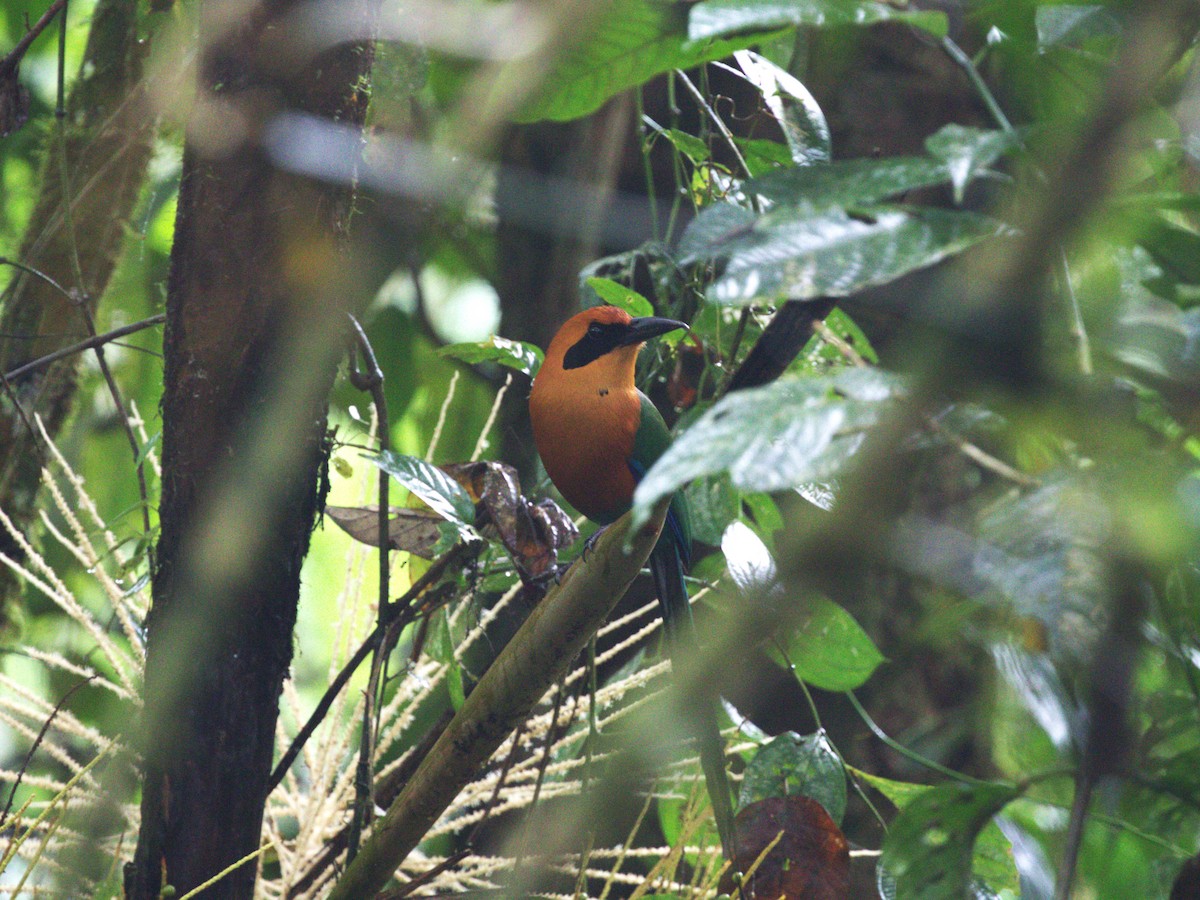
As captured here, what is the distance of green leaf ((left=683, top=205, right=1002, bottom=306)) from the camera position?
537mm

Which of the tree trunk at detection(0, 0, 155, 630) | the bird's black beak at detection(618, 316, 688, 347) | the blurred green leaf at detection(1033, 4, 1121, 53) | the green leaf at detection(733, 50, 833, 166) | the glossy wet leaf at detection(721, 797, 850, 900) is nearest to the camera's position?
the blurred green leaf at detection(1033, 4, 1121, 53)

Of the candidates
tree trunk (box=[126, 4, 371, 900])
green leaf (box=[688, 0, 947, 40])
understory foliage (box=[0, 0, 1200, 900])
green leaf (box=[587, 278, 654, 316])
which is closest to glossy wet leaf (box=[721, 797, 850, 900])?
understory foliage (box=[0, 0, 1200, 900])

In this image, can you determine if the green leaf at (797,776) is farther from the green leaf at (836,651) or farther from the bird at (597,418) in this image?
the bird at (597,418)

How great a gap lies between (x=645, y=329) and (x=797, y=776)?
78 centimetres

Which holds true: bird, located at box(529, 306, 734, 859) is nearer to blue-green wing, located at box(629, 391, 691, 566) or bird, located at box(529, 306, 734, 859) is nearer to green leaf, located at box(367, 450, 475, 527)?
blue-green wing, located at box(629, 391, 691, 566)

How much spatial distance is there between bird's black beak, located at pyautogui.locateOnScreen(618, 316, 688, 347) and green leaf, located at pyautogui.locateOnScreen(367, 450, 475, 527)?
0.51 m

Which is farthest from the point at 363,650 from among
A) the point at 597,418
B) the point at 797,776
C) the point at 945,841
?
the point at 945,841

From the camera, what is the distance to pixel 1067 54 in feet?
2.18

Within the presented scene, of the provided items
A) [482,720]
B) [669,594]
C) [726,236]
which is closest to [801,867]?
[482,720]

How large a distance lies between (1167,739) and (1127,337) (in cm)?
26

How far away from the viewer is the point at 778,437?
53 cm

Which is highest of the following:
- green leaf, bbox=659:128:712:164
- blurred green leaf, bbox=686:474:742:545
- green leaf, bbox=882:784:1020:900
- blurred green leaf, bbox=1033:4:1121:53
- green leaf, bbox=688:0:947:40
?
A: green leaf, bbox=688:0:947:40

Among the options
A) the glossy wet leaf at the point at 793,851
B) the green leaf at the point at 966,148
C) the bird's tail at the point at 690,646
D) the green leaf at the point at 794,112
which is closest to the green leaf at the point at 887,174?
the green leaf at the point at 966,148

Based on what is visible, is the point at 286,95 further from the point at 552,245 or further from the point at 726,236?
the point at 552,245
